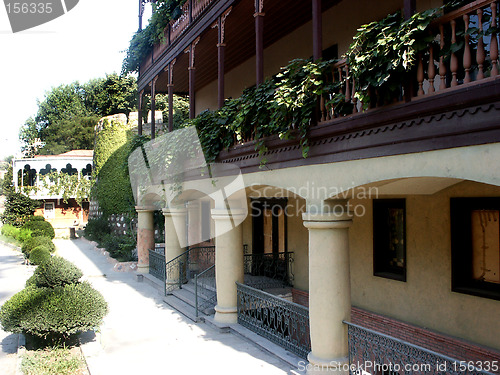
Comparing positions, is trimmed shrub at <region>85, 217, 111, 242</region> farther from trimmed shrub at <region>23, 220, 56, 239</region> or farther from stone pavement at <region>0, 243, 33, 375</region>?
stone pavement at <region>0, 243, 33, 375</region>

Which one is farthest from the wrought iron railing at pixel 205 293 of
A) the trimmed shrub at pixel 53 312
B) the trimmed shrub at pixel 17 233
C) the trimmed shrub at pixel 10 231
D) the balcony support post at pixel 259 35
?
the trimmed shrub at pixel 10 231

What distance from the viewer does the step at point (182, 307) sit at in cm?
1082

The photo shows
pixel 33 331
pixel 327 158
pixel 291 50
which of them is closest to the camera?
pixel 327 158

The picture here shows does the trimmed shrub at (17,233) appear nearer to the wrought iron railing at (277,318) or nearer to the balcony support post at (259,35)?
the wrought iron railing at (277,318)

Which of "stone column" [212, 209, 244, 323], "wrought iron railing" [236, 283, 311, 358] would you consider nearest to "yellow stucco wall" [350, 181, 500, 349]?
"wrought iron railing" [236, 283, 311, 358]

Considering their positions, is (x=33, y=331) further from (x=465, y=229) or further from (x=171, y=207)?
(x=465, y=229)

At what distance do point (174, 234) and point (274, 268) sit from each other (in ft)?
11.7

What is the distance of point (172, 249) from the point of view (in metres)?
14.0

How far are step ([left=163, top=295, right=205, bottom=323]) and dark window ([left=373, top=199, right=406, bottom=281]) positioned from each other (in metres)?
4.62

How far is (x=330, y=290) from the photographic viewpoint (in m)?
6.48

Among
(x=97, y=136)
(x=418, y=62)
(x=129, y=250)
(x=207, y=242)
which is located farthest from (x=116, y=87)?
(x=418, y=62)

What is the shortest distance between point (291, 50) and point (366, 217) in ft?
15.9

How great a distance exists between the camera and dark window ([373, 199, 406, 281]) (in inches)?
331

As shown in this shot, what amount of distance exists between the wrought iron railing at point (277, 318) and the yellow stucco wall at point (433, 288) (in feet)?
5.86
